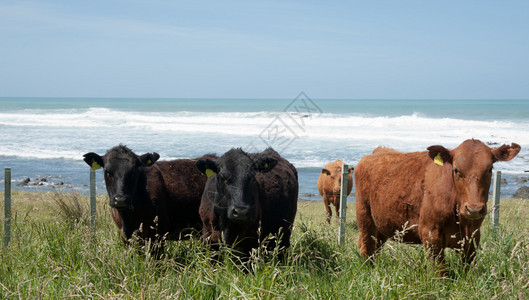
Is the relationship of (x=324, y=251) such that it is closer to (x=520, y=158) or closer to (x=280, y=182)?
(x=280, y=182)

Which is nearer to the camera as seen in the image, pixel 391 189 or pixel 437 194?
pixel 437 194

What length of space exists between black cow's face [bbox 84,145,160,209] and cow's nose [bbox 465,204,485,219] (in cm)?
347

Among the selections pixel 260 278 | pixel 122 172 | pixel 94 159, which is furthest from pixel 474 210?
pixel 94 159

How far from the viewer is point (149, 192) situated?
6480mm

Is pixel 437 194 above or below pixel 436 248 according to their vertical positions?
above

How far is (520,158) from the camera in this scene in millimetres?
27531

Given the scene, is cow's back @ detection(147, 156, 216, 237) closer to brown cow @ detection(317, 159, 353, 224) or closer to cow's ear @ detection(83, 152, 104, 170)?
cow's ear @ detection(83, 152, 104, 170)

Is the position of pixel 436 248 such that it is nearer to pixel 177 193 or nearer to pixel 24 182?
pixel 177 193

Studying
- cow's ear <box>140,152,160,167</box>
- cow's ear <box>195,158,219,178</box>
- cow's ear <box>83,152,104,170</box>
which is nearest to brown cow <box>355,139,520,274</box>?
cow's ear <box>195,158,219,178</box>

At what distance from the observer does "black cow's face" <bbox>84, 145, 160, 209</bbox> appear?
5999 mm

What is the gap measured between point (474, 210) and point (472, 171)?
38 centimetres

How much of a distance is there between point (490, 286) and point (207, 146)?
2860 cm

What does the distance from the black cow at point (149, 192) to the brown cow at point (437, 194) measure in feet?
7.04

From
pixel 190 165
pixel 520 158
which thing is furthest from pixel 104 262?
pixel 520 158
